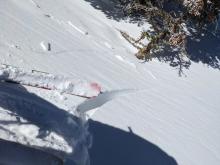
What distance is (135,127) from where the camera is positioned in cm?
965

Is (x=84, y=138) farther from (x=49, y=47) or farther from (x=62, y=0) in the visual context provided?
(x=62, y=0)

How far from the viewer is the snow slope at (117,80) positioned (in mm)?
8953

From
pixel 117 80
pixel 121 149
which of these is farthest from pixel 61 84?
pixel 117 80

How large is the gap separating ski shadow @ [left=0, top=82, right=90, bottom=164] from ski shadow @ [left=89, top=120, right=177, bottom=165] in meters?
2.27

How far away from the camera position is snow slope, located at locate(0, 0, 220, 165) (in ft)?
29.4

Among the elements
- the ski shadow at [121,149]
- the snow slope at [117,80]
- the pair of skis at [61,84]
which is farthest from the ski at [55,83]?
the ski shadow at [121,149]

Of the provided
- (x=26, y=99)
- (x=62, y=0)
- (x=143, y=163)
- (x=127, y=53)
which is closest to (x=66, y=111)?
(x=26, y=99)

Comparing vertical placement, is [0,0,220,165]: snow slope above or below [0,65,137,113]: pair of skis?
below

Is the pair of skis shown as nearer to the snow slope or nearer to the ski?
the ski

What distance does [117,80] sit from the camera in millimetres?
11906

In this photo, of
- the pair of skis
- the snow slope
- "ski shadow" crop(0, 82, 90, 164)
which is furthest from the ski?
"ski shadow" crop(0, 82, 90, 164)

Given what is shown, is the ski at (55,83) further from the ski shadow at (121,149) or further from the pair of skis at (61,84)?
the ski shadow at (121,149)

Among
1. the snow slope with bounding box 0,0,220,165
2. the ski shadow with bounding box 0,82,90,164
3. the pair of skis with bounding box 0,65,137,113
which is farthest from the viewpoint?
the snow slope with bounding box 0,0,220,165

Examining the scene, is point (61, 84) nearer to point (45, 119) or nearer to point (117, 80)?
point (45, 119)
